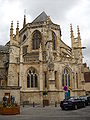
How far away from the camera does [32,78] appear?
1102 inches

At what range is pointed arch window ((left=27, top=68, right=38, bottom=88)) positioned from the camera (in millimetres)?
27809

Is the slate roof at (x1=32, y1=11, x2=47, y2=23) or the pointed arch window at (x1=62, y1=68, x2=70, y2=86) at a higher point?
the slate roof at (x1=32, y1=11, x2=47, y2=23)

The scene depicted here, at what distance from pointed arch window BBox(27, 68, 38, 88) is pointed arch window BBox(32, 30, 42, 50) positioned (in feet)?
24.2

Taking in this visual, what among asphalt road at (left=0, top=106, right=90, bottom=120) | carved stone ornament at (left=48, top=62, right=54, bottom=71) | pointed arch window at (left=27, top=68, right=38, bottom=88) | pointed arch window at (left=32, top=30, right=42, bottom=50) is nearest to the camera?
asphalt road at (left=0, top=106, right=90, bottom=120)

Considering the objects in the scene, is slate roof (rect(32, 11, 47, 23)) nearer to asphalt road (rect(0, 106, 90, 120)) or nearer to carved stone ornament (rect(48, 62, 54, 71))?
carved stone ornament (rect(48, 62, 54, 71))

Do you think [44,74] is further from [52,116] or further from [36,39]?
[52,116]

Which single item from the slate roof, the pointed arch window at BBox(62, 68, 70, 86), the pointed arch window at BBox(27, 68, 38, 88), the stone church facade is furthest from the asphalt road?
the slate roof

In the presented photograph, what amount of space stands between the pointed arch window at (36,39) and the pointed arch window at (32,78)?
7.39 m

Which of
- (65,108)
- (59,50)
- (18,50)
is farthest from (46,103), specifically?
(59,50)

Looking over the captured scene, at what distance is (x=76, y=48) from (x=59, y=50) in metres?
3.35

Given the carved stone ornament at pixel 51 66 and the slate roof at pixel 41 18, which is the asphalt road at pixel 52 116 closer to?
the carved stone ornament at pixel 51 66

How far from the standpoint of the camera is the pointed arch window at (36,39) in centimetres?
3438

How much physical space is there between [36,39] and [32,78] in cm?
988

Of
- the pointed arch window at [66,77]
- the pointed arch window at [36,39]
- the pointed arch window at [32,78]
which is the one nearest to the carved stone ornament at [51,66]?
the pointed arch window at [32,78]
